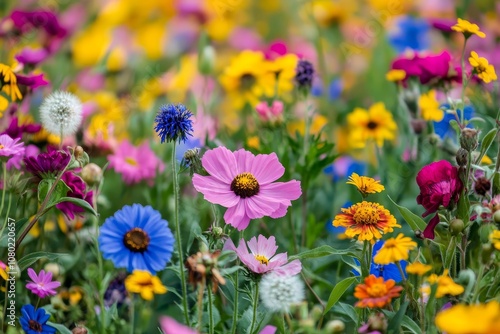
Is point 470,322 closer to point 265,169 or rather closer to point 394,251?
point 394,251

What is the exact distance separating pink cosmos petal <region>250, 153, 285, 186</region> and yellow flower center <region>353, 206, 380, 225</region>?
0.10 metres

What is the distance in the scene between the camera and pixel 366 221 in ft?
2.36

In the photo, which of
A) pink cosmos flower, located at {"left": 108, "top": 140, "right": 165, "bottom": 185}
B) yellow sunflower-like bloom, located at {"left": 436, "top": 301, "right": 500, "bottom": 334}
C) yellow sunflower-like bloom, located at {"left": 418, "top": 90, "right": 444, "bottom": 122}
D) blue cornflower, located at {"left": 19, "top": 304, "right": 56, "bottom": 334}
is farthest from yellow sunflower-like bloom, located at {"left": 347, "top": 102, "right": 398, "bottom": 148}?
yellow sunflower-like bloom, located at {"left": 436, "top": 301, "right": 500, "bottom": 334}

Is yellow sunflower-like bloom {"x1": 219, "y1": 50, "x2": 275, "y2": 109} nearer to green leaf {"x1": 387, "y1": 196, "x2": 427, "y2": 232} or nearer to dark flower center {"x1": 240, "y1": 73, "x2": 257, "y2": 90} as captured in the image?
dark flower center {"x1": 240, "y1": 73, "x2": 257, "y2": 90}

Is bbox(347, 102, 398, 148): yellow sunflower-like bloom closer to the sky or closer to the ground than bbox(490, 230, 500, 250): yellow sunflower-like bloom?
closer to the ground

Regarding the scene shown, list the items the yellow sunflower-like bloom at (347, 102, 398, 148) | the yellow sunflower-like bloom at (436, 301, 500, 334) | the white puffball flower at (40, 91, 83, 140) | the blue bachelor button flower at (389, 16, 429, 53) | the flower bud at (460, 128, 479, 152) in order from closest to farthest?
the yellow sunflower-like bloom at (436, 301, 500, 334)
the flower bud at (460, 128, 479, 152)
the white puffball flower at (40, 91, 83, 140)
the yellow sunflower-like bloom at (347, 102, 398, 148)
the blue bachelor button flower at (389, 16, 429, 53)

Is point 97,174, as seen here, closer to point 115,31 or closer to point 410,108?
point 410,108

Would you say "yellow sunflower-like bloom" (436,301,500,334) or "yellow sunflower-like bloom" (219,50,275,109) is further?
"yellow sunflower-like bloom" (219,50,275,109)

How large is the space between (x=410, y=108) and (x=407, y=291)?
1.84 ft

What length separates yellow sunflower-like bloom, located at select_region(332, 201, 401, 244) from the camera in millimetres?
710

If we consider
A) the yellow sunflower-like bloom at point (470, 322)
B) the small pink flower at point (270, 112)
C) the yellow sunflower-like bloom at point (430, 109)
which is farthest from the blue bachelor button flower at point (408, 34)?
the yellow sunflower-like bloom at point (470, 322)

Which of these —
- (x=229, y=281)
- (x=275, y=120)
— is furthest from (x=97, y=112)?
(x=229, y=281)

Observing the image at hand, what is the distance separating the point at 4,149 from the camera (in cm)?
75

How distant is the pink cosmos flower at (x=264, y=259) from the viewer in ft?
2.26
